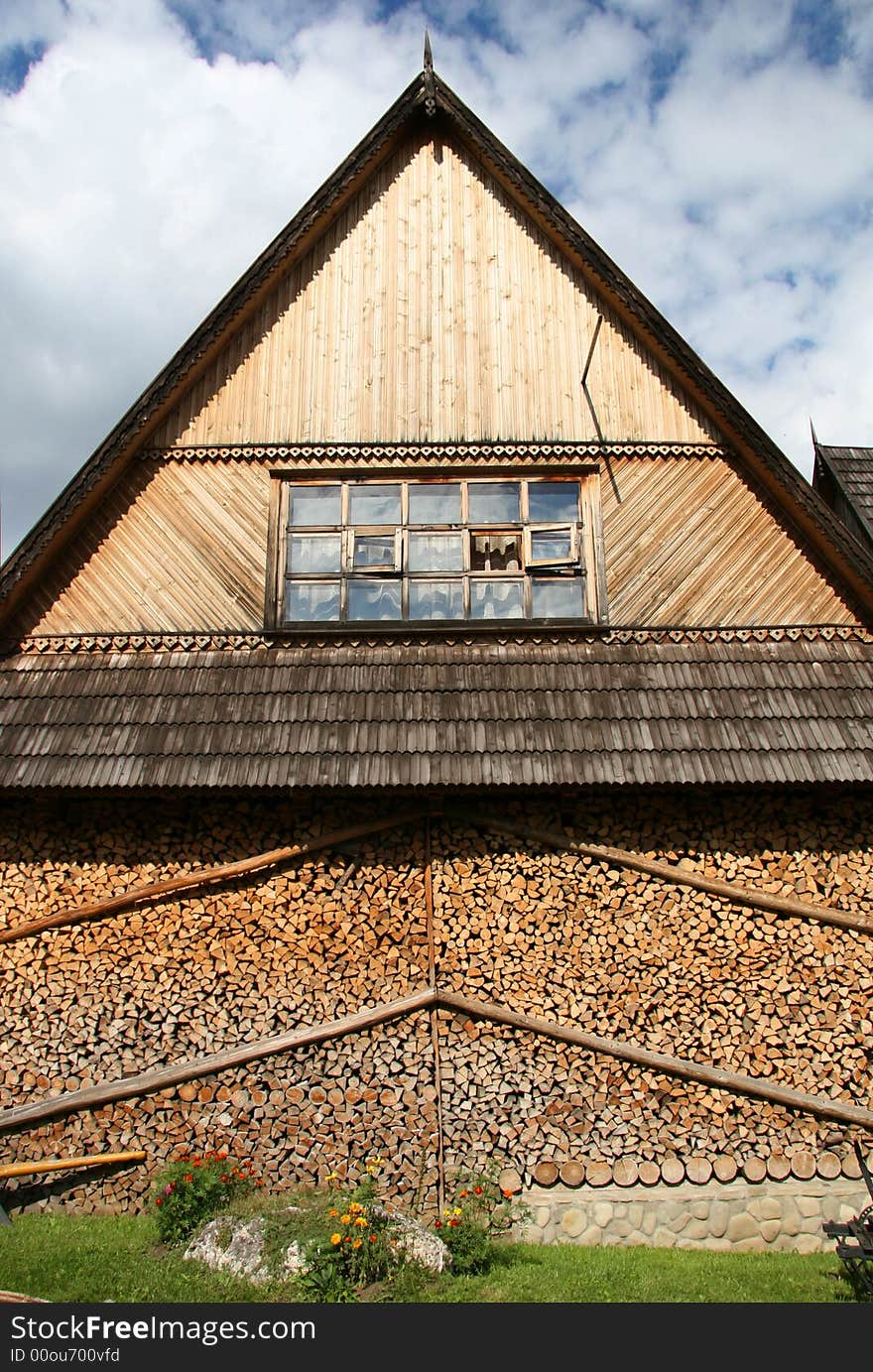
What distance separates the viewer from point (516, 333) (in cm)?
911

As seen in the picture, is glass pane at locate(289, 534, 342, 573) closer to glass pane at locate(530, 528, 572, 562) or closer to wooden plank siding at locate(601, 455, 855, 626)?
glass pane at locate(530, 528, 572, 562)

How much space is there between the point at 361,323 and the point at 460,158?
2.32 meters

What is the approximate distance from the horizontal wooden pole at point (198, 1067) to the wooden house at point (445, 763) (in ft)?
0.09

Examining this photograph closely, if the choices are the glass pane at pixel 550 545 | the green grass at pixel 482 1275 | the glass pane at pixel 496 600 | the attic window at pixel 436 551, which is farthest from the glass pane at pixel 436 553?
the green grass at pixel 482 1275

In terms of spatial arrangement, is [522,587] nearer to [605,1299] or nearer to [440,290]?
[440,290]

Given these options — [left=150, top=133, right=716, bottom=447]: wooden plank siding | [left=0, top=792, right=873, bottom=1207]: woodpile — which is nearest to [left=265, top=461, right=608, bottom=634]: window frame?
[left=150, top=133, right=716, bottom=447]: wooden plank siding

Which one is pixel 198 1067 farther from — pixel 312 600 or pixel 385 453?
pixel 385 453

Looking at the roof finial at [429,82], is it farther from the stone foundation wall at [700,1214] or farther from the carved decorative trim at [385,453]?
the stone foundation wall at [700,1214]

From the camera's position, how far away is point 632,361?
914cm

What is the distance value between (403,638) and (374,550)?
3.45ft

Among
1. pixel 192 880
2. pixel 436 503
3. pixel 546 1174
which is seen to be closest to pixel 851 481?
pixel 436 503

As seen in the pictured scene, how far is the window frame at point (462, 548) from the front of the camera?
27.3ft

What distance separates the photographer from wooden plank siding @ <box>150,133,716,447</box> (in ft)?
29.1
